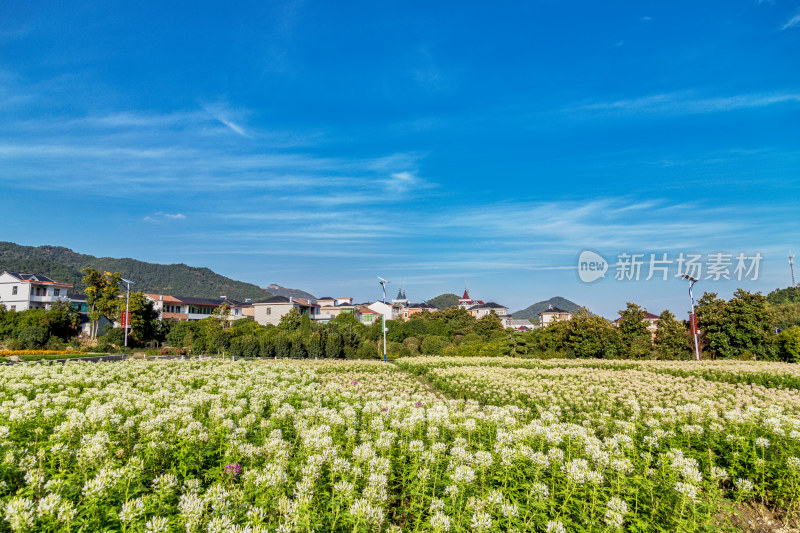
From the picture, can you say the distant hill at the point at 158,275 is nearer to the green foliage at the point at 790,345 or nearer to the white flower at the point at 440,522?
the green foliage at the point at 790,345

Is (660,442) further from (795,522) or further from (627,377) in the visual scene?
(627,377)

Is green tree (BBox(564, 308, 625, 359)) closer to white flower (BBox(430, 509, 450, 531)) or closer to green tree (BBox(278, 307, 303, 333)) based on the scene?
green tree (BBox(278, 307, 303, 333))

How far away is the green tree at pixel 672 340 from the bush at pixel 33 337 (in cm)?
5540

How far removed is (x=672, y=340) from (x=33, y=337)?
56.9 metres

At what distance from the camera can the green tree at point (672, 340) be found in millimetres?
34438

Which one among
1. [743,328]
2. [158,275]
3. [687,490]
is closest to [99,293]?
[687,490]

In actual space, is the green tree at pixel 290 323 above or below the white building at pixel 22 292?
below

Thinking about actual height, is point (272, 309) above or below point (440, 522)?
above

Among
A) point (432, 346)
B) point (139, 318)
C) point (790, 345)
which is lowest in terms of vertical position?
point (432, 346)

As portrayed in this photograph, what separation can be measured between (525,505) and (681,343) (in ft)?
124

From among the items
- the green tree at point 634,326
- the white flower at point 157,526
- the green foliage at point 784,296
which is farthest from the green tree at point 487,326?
the green foliage at point 784,296

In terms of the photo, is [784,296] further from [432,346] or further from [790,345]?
[432,346]

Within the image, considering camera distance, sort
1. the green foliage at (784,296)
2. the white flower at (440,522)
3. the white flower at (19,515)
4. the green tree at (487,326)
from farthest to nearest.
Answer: the green foliage at (784,296)
the green tree at (487,326)
the white flower at (440,522)
the white flower at (19,515)

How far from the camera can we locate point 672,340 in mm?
35188
